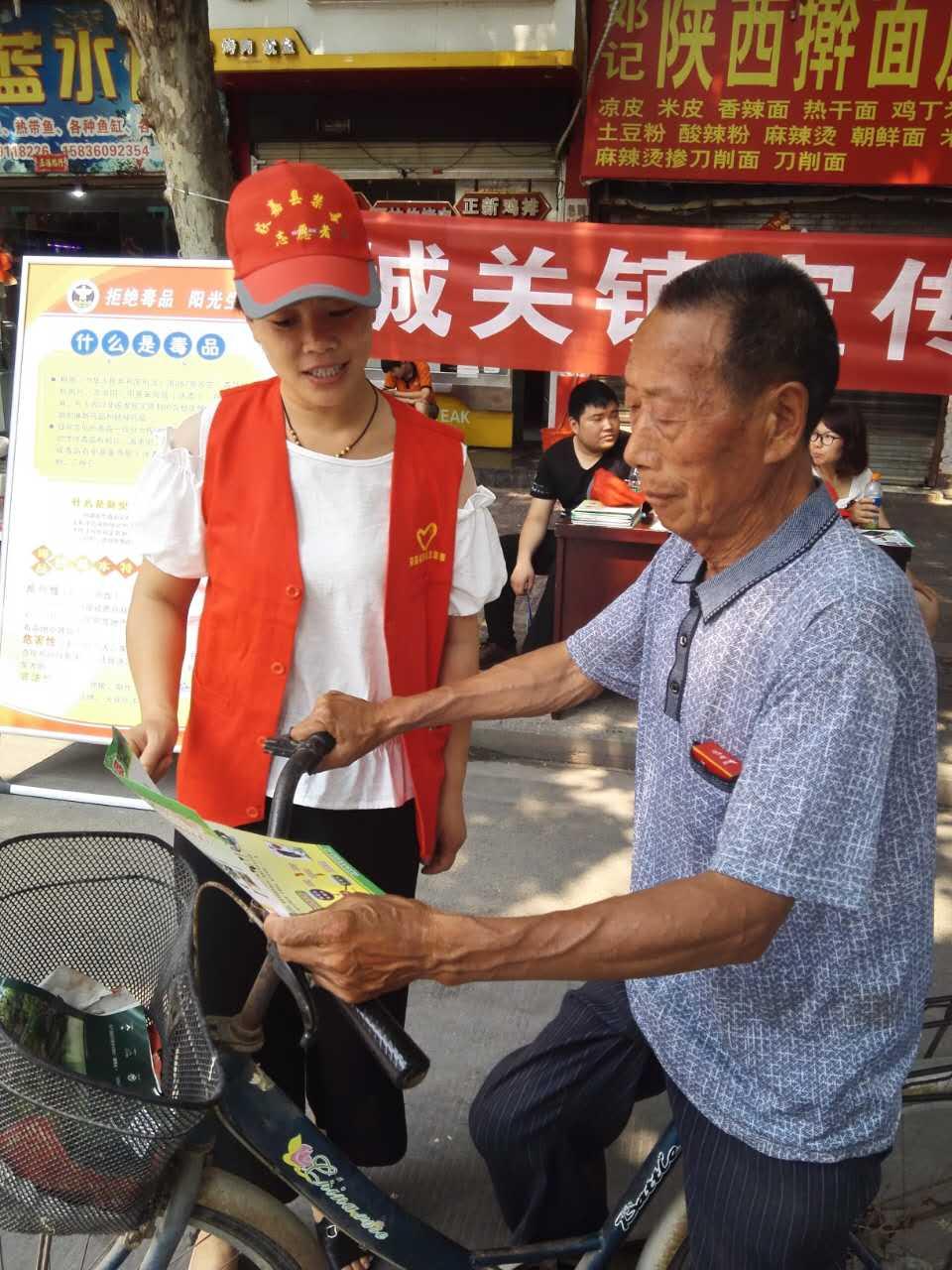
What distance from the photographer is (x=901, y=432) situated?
9.86 m

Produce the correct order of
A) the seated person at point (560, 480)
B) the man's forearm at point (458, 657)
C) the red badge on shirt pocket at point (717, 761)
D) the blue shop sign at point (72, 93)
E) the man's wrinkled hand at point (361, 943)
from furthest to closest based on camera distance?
the blue shop sign at point (72, 93)
the seated person at point (560, 480)
the man's forearm at point (458, 657)
the red badge on shirt pocket at point (717, 761)
the man's wrinkled hand at point (361, 943)

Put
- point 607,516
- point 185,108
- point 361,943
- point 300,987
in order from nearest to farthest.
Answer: point 361,943, point 300,987, point 607,516, point 185,108

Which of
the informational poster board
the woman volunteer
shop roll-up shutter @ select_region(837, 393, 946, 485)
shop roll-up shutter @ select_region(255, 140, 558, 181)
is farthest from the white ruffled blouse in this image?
shop roll-up shutter @ select_region(837, 393, 946, 485)

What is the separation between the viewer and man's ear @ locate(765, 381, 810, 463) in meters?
1.14

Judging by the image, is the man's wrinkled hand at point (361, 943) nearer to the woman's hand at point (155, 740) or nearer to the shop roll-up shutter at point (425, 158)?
the woman's hand at point (155, 740)

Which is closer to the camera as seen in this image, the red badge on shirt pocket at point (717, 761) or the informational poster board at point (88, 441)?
the red badge on shirt pocket at point (717, 761)

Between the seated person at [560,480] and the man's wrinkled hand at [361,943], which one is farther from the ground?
the seated person at [560,480]

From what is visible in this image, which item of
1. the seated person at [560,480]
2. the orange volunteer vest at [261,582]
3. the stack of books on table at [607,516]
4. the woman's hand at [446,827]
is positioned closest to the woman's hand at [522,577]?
the seated person at [560,480]

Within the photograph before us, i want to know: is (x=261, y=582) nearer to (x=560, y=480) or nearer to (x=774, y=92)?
(x=560, y=480)

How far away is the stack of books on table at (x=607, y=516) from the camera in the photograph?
479 cm

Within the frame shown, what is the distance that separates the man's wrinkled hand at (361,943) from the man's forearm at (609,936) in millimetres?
20

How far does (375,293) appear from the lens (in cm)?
166

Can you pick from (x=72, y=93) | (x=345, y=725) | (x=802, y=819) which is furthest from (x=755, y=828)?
(x=72, y=93)

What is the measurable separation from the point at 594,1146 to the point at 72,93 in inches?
420
